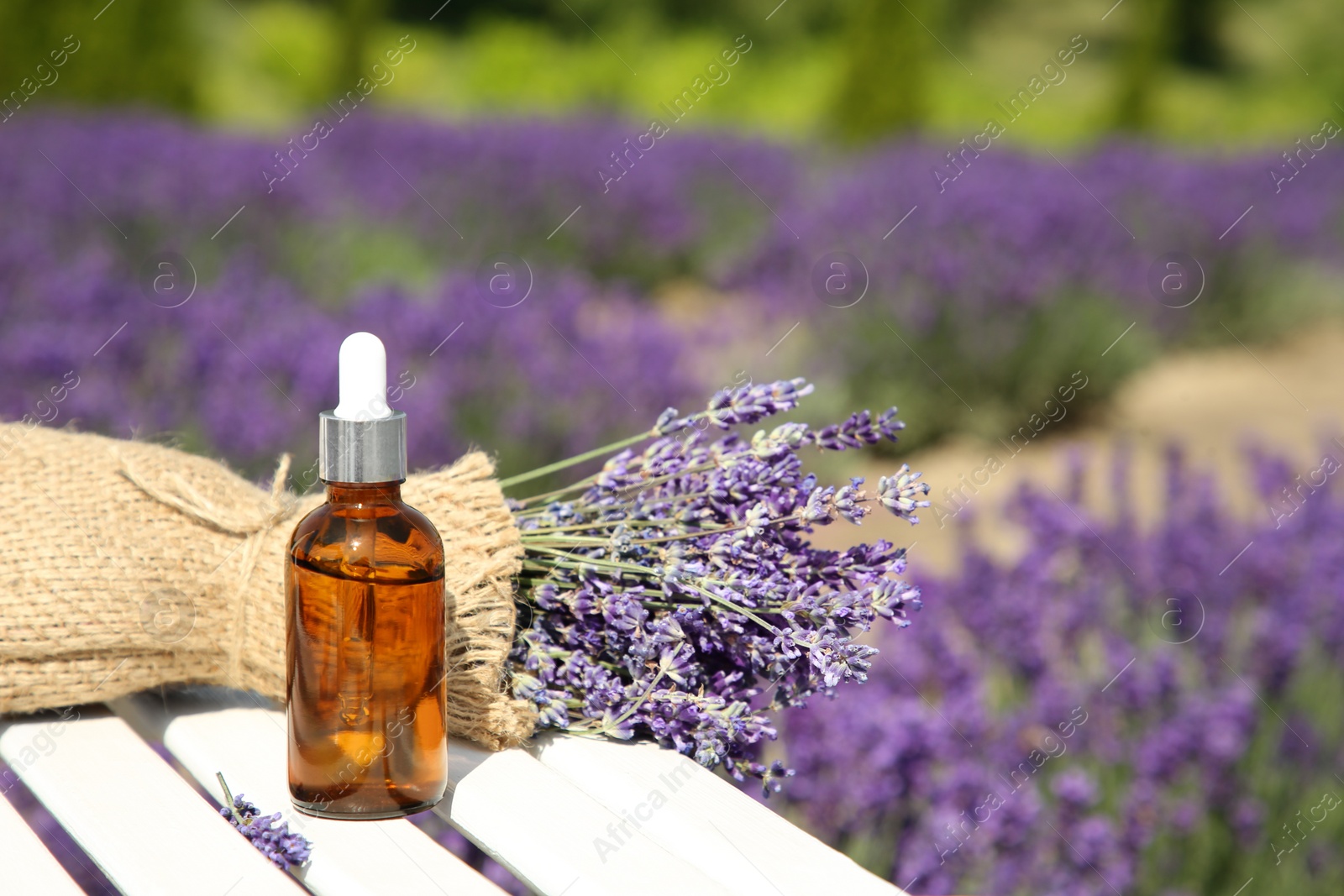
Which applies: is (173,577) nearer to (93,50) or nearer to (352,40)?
(93,50)

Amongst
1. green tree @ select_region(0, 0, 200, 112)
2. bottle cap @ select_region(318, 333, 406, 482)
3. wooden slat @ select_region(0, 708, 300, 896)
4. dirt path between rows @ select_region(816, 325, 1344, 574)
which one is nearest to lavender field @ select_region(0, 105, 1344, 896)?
dirt path between rows @ select_region(816, 325, 1344, 574)

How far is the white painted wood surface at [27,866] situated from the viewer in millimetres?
920

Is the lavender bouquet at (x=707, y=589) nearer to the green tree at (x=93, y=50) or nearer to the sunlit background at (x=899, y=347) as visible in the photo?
the sunlit background at (x=899, y=347)

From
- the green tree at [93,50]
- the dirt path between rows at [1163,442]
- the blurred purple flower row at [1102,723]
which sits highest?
the green tree at [93,50]

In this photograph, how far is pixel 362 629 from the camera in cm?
96

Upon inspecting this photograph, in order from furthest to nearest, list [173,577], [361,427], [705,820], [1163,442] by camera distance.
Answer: [1163,442]
[173,577]
[705,820]
[361,427]

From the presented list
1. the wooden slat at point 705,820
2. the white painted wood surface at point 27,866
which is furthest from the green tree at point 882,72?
the white painted wood surface at point 27,866

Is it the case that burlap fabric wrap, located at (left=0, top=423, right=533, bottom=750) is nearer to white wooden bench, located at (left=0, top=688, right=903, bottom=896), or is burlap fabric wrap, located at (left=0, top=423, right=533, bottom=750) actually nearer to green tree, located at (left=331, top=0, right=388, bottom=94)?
white wooden bench, located at (left=0, top=688, right=903, bottom=896)

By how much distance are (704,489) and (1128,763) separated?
1193 mm

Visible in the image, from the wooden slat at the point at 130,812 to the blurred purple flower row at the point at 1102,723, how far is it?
906mm

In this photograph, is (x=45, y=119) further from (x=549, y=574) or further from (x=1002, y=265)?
(x=549, y=574)

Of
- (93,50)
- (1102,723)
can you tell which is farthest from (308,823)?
(93,50)

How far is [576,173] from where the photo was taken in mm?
7309

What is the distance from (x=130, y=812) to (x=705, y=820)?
18.6 inches
